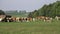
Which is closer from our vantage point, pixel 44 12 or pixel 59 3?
pixel 59 3

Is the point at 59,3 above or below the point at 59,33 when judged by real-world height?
above

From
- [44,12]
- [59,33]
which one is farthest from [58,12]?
[59,33]

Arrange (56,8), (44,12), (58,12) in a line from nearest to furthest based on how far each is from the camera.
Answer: (58,12) → (56,8) → (44,12)

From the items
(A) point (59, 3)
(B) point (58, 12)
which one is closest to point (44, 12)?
(A) point (59, 3)

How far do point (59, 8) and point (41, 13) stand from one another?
21.2 m

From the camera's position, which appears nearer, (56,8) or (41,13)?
(56,8)

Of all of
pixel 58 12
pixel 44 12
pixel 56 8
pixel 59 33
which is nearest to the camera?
pixel 59 33

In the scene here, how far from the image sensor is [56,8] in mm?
98438

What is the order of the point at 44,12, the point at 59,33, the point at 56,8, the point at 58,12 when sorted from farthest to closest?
the point at 44,12 → the point at 56,8 → the point at 58,12 → the point at 59,33

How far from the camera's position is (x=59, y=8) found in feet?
312

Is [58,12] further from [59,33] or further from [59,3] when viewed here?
[59,33]

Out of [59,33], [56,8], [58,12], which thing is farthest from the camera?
[56,8]

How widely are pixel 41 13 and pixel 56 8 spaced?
17.9 m

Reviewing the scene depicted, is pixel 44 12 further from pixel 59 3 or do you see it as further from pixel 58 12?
pixel 58 12
